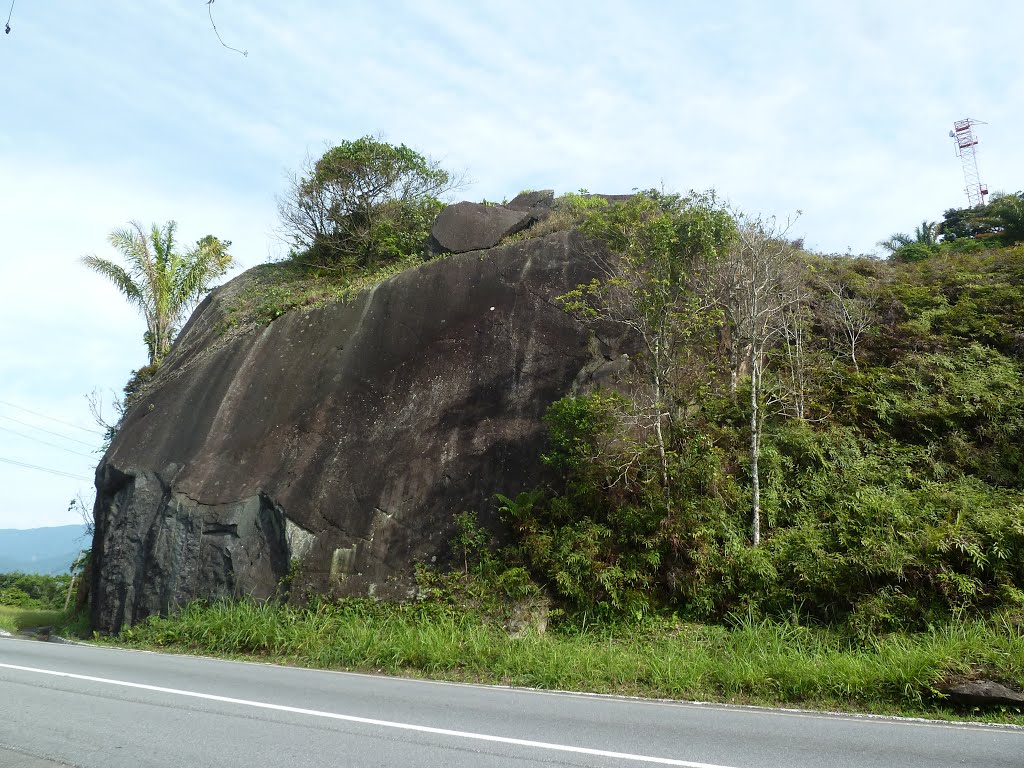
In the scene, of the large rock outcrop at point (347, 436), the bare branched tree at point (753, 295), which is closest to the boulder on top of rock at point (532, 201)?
the large rock outcrop at point (347, 436)

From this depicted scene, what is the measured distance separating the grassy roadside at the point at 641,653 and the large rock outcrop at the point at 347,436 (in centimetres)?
89

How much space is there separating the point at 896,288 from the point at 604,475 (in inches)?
334

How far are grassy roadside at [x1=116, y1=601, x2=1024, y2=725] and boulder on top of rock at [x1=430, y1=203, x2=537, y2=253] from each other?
9376 mm

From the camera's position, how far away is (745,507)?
428 inches

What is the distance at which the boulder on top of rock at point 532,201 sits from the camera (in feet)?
63.5

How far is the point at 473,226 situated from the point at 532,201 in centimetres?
284

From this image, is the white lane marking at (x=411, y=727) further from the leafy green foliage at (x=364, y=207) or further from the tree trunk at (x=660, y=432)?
→ the leafy green foliage at (x=364, y=207)

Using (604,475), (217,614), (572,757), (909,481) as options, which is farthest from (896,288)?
(217,614)

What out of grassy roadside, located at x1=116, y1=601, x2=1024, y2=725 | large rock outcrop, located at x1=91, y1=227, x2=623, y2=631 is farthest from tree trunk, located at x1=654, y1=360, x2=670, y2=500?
grassy roadside, located at x1=116, y1=601, x2=1024, y2=725

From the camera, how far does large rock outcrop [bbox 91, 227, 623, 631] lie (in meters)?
12.5

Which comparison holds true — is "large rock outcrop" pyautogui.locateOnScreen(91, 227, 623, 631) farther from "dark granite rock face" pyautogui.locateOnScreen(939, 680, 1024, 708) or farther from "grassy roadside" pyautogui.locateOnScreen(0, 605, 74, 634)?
"dark granite rock face" pyautogui.locateOnScreen(939, 680, 1024, 708)

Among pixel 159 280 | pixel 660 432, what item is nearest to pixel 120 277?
pixel 159 280

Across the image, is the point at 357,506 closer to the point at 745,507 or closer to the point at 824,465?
the point at 745,507

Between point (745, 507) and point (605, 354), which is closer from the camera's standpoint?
point (745, 507)
